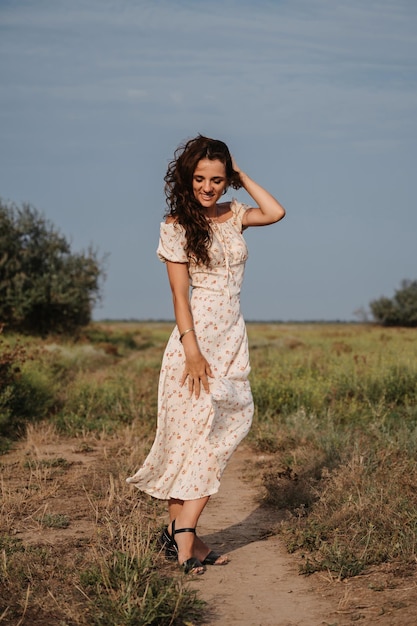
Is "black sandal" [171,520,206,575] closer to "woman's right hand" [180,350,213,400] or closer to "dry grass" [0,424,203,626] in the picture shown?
"dry grass" [0,424,203,626]

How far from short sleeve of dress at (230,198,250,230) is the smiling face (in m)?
0.24

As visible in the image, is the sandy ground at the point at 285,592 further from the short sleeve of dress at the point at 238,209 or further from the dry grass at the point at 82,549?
the short sleeve of dress at the point at 238,209

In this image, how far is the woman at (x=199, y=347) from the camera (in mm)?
4965

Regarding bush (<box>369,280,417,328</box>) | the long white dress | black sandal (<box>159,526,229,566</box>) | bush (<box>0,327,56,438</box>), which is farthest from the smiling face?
bush (<box>369,280,417,328</box>)

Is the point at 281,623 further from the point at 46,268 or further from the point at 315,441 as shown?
the point at 46,268

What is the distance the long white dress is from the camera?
16.4 feet

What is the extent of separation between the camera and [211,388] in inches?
197

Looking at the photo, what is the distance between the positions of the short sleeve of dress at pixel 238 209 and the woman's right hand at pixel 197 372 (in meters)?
0.92

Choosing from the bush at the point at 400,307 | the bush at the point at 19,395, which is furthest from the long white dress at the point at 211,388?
the bush at the point at 400,307

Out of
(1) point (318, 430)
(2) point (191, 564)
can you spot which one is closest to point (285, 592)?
(2) point (191, 564)

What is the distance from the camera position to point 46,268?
2906cm

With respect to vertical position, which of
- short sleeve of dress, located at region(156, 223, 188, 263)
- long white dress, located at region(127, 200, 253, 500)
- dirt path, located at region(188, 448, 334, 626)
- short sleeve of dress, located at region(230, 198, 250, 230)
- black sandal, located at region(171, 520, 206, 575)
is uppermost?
short sleeve of dress, located at region(230, 198, 250, 230)

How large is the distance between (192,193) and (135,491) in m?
2.85

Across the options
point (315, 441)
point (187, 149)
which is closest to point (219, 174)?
point (187, 149)
